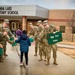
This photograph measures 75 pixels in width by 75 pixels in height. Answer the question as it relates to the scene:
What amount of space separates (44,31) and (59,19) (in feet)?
86.3

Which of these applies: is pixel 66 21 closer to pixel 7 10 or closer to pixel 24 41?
pixel 7 10

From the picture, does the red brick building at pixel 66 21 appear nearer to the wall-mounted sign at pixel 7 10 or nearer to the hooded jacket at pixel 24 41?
the wall-mounted sign at pixel 7 10

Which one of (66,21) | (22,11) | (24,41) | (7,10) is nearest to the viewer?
(24,41)

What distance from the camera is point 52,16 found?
38625 mm

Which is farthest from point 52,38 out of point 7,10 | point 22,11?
point 7,10

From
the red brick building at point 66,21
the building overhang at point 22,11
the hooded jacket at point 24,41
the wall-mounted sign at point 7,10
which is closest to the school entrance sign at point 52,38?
the hooded jacket at point 24,41

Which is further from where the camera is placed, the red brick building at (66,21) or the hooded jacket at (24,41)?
the red brick building at (66,21)

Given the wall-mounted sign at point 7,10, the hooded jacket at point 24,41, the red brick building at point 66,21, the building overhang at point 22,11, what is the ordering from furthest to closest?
1. the red brick building at point 66,21
2. the wall-mounted sign at point 7,10
3. the building overhang at point 22,11
4. the hooded jacket at point 24,41

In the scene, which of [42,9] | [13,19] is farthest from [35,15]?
[13,19]

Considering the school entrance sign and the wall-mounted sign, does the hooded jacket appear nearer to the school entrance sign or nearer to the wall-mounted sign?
the school entrance sign

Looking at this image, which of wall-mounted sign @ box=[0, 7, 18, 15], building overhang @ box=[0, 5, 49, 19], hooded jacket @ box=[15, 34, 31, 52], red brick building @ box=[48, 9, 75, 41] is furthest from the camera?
red brick building @ box=[48, 9, 75, 41]

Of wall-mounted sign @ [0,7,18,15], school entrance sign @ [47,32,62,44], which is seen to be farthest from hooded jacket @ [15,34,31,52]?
wall-mounted sign @ [0,7,18,15]

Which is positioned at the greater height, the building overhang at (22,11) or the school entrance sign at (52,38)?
the building overhang at (22,11)

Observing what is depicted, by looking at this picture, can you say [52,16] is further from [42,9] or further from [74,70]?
[74,70]
